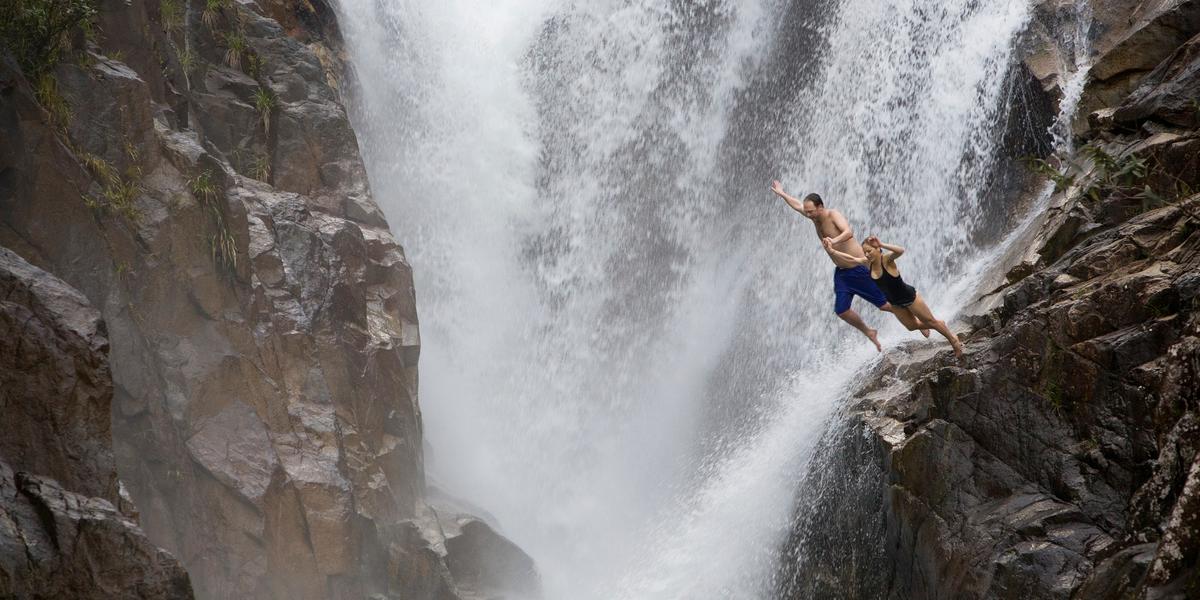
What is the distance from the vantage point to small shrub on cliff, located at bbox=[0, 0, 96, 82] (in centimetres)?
959

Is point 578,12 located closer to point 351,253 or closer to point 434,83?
point 434,83

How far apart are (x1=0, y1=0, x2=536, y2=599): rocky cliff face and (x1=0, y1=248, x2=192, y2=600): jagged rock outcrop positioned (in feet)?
0.77

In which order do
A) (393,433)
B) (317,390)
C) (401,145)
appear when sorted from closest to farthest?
(317,390) < (393,433) < (401,145)

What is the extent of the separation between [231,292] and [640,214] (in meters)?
9.44

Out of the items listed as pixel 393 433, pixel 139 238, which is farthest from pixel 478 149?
pixel 139 238

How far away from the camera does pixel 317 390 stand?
12422 millimetres

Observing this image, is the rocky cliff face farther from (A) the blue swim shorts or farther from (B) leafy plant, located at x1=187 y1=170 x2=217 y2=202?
(A) the blue swim shorts

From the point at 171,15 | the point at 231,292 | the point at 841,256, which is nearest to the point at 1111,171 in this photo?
the point at 841,256

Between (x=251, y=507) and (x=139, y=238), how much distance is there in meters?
3.41

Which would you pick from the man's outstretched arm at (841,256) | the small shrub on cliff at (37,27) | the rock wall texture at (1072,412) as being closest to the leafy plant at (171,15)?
the small shrub on cliff at (37,27)

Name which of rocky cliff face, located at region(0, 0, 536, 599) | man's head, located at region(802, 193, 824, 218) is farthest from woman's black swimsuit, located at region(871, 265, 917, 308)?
rocky cliff face, located at region(0, 0, 536, 599)

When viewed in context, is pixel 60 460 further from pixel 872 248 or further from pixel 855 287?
pixel 855 287

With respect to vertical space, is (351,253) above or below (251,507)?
above

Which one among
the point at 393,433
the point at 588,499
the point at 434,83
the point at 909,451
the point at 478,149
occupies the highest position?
the point at 434,83
